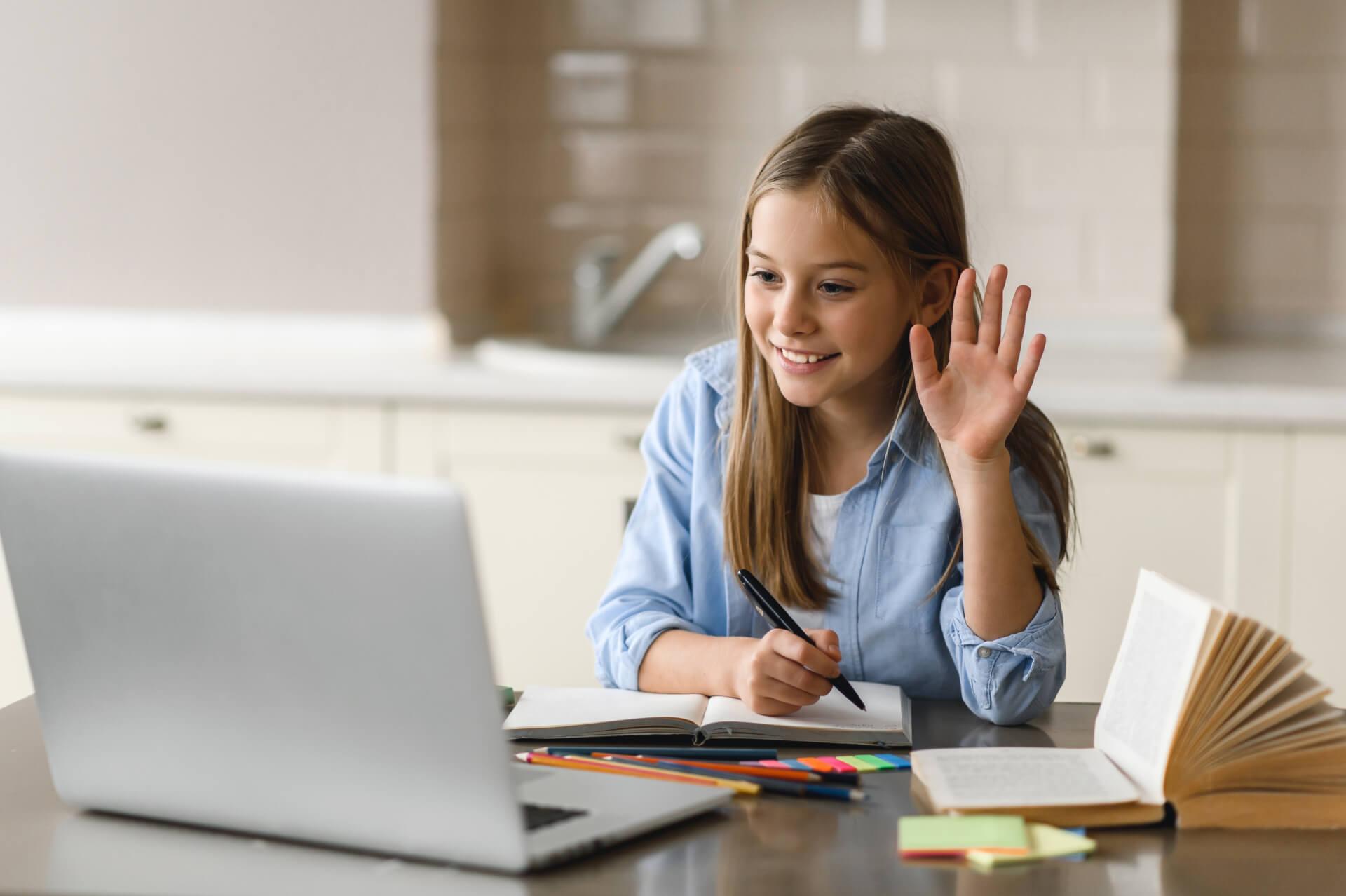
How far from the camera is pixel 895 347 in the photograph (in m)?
1.42

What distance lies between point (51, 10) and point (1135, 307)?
201cm

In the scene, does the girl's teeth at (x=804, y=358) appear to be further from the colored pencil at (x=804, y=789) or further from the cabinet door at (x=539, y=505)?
the cabinet door at (x=539, y=505)

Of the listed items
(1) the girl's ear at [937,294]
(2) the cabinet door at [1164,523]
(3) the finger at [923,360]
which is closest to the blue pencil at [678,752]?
(3) the finger at [923,360]

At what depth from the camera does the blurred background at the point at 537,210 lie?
2.50m

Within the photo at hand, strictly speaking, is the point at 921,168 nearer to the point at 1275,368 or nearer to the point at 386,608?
the point at 386,608

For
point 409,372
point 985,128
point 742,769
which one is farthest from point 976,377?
point 985,128

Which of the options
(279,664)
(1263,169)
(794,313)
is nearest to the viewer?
(279,664)

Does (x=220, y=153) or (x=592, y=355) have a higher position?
(x=220, y=153)

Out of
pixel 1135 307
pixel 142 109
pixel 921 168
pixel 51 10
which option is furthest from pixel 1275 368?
pixel 51 10

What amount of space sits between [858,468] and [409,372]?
119 cm

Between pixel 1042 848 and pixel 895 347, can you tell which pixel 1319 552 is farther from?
pixel 1042 848

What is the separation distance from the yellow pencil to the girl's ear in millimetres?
561

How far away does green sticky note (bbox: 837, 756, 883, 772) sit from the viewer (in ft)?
3.49

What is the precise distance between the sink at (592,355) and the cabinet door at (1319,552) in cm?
89
